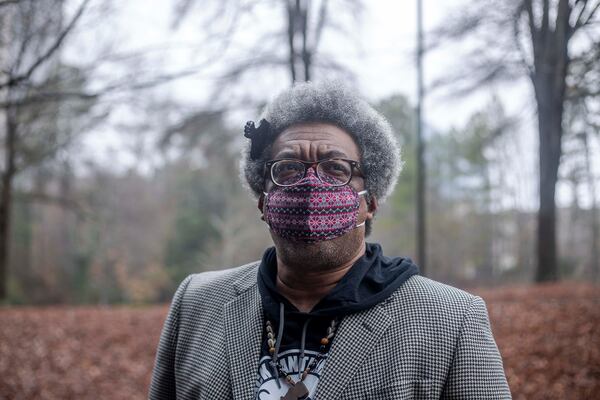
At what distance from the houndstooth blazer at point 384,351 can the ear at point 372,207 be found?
33cm

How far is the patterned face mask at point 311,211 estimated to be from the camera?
6.52ft

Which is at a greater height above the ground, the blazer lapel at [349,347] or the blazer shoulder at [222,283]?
the blazer shoulder at [222,283]

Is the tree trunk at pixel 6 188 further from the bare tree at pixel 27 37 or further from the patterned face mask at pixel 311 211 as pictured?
the patterned face mask at pixel 311 211

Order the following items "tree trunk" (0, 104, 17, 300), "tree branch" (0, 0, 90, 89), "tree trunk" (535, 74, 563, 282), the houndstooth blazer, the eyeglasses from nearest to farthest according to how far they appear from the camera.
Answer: the houndstooth blazer, the eyeglasses, "tree branch" (0, 0, 90, 89), "tree trunk" (535, 74, 563, 282), "tree trunk" (0, 104, 17, 300)

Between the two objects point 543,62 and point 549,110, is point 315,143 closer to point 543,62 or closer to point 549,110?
point 543,62

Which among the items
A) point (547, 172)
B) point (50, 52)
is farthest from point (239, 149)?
point (547, 172)

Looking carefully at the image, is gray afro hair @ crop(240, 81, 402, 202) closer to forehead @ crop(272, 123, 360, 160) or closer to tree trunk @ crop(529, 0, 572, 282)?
forehead @ crop(272, 123, 360, 160)

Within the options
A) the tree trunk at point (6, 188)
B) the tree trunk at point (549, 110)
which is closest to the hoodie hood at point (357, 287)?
the tree trunk at point (549, 110)

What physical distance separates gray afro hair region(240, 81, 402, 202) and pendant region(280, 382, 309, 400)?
852mm

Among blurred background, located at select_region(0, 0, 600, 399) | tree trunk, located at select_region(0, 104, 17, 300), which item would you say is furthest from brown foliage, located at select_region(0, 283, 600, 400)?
tree trunk, located at select_region(0, 104, 17, 300)

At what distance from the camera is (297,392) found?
1831mm

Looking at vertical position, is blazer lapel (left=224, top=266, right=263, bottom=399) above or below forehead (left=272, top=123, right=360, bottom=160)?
below

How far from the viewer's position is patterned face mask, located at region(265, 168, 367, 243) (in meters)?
1.99

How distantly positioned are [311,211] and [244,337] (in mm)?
565
